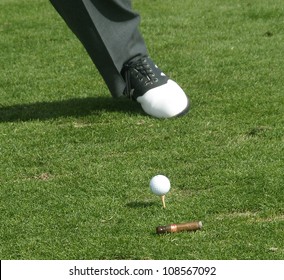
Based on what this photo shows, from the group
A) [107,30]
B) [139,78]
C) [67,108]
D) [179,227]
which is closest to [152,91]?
[139,78]

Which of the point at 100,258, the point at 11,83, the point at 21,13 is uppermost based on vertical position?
the point at 100,258

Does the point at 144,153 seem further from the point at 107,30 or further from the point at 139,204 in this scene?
the point at 107,30

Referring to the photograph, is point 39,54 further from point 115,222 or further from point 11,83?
point 115,222

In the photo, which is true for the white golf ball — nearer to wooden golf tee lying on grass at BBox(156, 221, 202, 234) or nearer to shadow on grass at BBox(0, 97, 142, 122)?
wooden golf tee lying on grass at BBox(156, 221, 202, 234)

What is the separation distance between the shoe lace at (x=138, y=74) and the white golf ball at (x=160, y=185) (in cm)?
187

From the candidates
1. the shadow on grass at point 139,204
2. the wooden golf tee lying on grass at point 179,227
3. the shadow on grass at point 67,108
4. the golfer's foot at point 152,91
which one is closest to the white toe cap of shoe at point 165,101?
the golfer's foot at point 152,91

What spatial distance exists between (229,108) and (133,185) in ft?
5.08

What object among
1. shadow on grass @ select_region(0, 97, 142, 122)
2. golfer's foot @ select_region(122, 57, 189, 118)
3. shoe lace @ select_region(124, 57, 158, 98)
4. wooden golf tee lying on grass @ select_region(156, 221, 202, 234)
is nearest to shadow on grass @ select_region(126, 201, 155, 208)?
wooden golf tee lying on grass @ select_region(156, 221, 202, 234)

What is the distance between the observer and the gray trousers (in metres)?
6.72

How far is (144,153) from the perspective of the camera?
19.4 feet

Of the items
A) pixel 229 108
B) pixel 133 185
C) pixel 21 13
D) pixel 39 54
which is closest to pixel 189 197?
pixel 133 185

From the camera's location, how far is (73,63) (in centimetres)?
839

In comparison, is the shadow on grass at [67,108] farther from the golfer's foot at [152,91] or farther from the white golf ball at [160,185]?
the white golf ball at [160,185]

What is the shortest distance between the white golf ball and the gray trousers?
1846 mm
